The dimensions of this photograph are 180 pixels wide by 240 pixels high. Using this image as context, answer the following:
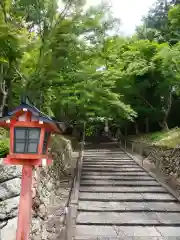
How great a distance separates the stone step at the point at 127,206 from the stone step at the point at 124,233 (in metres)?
1.19

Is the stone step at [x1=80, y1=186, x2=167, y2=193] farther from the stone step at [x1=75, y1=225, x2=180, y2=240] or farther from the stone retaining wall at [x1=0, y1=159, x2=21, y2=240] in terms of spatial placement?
the stone retaining wall at [x1=0, y1=159, x2=21, y2=240]

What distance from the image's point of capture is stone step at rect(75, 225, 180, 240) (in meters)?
6.86

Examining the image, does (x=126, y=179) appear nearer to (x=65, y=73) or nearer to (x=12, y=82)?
(x=65, y=73)

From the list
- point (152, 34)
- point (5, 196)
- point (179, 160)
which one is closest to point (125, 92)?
point (152, 34)

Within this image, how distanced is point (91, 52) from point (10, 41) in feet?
11.9

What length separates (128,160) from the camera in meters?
16.2

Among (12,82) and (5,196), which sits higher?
(12,82)

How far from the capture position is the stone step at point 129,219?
7.66 meters

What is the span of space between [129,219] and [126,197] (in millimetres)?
1853

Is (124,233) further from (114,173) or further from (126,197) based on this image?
(114,173)

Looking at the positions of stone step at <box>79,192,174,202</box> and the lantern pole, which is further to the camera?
stone step at <box>79,192,174,202</box>

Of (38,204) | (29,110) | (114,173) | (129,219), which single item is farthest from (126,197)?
(29,110)

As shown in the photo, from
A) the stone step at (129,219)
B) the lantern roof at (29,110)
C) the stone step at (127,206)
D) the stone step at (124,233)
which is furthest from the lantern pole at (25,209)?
the stone step at (127,206)

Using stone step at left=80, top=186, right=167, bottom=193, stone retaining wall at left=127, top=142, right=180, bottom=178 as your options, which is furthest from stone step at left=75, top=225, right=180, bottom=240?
stone retaining wall at left=127, top=142, right=180, bottom=178
